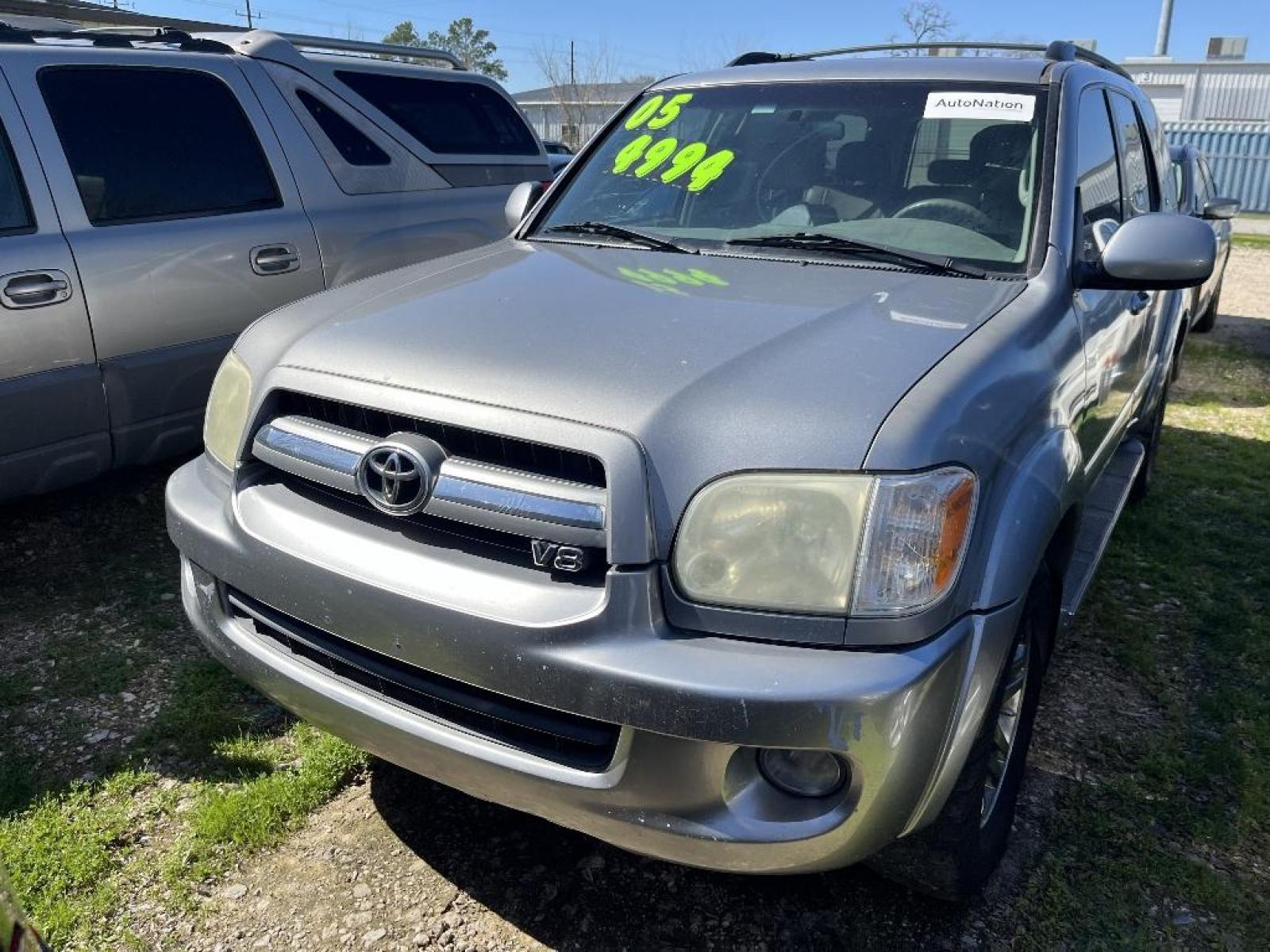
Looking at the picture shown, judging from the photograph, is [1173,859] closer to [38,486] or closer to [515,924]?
[515,924]

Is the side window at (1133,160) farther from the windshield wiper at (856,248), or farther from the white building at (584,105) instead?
the white building at (584,105)

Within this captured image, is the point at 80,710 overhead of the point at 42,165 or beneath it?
beneath

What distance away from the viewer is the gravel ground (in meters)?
2.25

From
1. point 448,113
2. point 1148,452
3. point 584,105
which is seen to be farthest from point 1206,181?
point 584,105

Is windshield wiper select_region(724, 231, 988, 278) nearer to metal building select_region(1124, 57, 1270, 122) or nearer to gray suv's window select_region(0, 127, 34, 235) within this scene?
gray suv's window select_region(0, 127, 34, 235)

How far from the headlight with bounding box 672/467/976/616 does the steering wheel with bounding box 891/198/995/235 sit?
3.93 feet

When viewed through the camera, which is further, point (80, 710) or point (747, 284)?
point (80, 710)

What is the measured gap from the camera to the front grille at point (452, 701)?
1866mm

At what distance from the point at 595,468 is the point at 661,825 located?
0.65 m

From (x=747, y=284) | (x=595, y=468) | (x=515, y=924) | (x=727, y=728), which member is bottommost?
(x=515, y=924)

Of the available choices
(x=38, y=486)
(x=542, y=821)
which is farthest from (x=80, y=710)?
(x=542, y=821)

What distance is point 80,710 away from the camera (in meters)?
3.06

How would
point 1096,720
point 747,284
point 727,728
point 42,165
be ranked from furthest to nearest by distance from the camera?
point 42,165 < point 1096,720 < point 747,284 < point 727,728

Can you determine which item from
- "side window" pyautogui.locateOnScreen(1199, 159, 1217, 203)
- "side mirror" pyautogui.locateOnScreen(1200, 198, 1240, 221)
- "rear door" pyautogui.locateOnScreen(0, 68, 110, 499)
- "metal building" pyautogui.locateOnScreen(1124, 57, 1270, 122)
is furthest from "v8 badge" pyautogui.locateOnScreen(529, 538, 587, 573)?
"metal building" pyautogui.locateOnScreen(1124, 57, 1270, 122)
